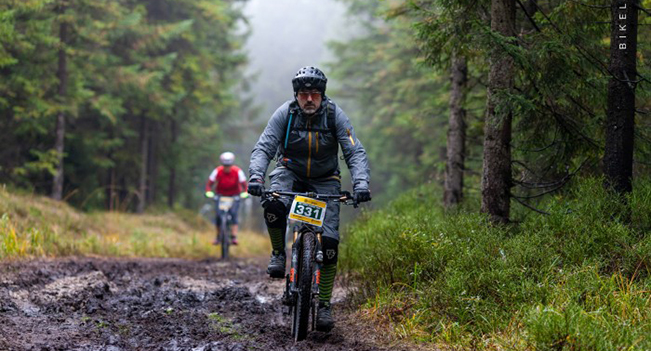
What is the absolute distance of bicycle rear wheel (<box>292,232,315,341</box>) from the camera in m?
4.63

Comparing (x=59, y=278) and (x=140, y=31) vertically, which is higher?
(x=140, y=31)

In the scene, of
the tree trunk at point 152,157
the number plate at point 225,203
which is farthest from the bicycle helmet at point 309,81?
the tree trunk at point 152,157

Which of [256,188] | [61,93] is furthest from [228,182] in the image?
[256,188]

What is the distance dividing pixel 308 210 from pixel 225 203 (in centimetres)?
780

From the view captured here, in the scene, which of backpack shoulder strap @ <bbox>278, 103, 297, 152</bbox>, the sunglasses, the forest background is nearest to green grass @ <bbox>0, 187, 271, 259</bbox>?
the forest background

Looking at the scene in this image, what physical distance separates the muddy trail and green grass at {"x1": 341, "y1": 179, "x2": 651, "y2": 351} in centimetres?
49

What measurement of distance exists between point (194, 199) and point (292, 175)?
Answer: 95.2ft

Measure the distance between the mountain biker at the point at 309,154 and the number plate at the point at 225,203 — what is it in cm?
720

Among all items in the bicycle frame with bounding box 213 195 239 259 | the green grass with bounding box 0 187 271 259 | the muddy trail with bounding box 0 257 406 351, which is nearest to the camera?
the muddy trail with bounding box 0 257 406 351

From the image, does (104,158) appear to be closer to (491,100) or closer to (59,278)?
(59,278)

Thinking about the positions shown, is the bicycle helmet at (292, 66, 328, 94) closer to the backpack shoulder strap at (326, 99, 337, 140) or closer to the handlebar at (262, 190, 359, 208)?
the backpack shoulder strap at (326, 99, 337, 140)

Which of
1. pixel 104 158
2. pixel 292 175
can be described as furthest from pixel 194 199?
pixel 292 175

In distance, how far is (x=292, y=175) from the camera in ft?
17.6

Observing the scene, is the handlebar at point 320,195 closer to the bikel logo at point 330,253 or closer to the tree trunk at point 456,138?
the bikel logo at point 330,253
